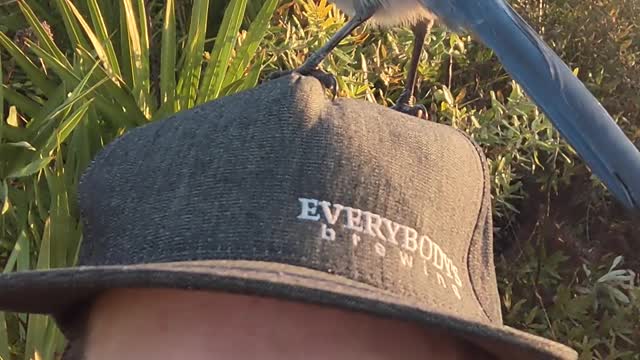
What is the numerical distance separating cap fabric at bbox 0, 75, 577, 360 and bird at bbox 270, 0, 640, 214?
12.7 inches

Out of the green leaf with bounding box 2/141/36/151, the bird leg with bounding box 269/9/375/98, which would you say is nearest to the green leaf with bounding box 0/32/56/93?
the green leaf with bounding box 2/141/36/151

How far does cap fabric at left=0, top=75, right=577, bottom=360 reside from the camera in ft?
2.82

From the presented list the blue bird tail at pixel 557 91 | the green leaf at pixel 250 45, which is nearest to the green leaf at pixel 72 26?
the green leaf at pixel 250 45

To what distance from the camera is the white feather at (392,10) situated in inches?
102

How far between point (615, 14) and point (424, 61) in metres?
0.69

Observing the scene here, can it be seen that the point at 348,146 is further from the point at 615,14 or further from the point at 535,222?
the point at 615,14

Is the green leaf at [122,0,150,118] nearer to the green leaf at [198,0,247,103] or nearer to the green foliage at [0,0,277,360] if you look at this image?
the green foliage at [0,0,277,360]

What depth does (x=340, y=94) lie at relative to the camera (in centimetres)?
201

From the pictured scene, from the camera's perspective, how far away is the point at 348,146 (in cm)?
103

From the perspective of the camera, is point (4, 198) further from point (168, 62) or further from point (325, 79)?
point (325, 79)

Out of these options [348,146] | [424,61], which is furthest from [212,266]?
[424,61]

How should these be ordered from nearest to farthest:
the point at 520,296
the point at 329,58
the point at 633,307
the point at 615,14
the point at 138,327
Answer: the point at 138,327 < the point at 329,58 < the point at 633,307 < the point at 520,296 < the point at 615,14

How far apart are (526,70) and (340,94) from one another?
37 centimetres

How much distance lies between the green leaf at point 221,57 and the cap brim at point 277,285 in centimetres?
142
